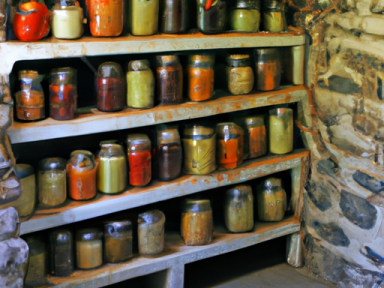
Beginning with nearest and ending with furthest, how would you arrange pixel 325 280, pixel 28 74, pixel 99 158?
pixel 28 74 < pixel 99 158 < pixel 325 280

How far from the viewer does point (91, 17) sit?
1.73 meters

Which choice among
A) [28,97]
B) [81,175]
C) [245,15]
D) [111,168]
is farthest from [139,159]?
[245,15]

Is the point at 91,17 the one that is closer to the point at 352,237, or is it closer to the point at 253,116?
the point at 253,116

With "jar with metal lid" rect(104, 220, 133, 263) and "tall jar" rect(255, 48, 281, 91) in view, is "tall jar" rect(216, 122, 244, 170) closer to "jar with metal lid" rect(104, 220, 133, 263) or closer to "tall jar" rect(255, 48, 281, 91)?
"tall jar" rect(255, 48, 281, 91)

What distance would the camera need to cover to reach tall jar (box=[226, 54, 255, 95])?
2.03 meters

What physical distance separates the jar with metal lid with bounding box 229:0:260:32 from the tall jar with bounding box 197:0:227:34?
0.34 ft

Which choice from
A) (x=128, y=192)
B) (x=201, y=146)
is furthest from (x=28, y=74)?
(x=201, y=146)

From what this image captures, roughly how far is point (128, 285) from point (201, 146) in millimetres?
695

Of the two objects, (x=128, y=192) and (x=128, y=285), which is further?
(x=128, y=285)

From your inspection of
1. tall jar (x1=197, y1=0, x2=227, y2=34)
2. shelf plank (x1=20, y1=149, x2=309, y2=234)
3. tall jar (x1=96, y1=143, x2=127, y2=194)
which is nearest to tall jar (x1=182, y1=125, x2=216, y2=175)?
shelf plank (x1=20, y1=149, x2=309, y2=234)

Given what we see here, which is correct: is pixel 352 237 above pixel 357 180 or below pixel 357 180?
below

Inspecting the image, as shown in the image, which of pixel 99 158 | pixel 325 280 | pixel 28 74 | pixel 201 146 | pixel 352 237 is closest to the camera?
pixel 28 74

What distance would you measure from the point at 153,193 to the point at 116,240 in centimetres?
22

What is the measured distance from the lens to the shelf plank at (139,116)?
1644 millimetres
